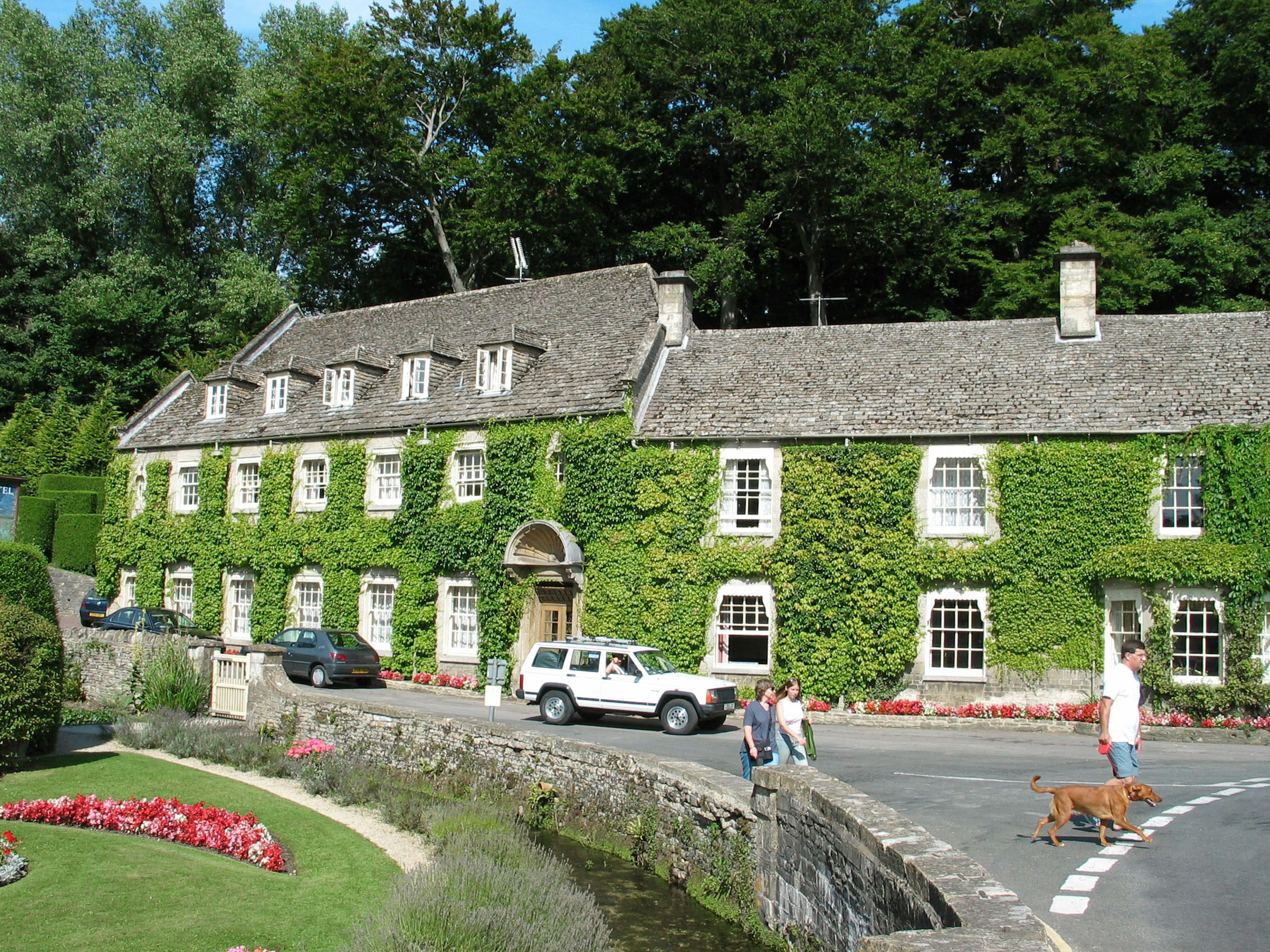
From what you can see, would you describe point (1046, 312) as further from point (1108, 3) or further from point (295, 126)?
point (295, 126)

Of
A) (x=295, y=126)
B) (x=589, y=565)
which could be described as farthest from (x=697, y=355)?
(x=295, y=126)

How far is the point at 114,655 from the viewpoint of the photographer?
86.2 ft

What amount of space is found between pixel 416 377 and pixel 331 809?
1701 centimetres

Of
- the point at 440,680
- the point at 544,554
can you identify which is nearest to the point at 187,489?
the point at 440,680

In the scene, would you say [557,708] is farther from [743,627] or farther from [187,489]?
[187,489]

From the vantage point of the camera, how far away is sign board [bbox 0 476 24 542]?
4278cm

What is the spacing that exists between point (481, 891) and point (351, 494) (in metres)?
22.3

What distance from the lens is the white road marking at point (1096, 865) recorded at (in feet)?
34.1

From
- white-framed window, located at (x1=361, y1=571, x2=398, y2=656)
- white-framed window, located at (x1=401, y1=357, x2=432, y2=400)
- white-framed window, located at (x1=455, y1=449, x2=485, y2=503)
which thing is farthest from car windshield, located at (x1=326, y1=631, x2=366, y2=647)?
white-framed window, located at (x1=401, y1=357, x2=432, y2=400)

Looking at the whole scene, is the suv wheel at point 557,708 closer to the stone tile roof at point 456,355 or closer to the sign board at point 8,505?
the stone tile roof at point 456,355

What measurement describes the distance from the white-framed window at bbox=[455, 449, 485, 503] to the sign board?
24.0 m

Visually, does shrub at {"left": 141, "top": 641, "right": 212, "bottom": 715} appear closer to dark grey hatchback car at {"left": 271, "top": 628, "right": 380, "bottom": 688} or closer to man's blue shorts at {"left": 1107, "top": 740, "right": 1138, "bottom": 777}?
dark grey hatchback car at {"left": 271, "top": 628, "right": 380, "bottom": 688}

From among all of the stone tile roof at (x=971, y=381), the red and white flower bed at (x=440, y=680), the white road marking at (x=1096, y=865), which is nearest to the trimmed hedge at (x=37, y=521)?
the red and white flower bed at (x=440, y=680)

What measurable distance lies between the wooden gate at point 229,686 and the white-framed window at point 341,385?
37.2ft
